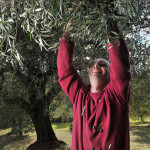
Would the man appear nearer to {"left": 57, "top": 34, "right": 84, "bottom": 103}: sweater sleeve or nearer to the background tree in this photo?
{"left": 57, "top": 34, "right": 84, "bottom": 103}: sweater sleeve

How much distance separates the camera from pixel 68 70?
2270mm

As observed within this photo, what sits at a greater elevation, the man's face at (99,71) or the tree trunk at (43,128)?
the man's face at (99,71)

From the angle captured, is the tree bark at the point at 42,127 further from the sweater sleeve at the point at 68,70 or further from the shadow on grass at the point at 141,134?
the sweater sleeve at the point at 68,70

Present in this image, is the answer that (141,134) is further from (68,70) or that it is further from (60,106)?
(68,70)

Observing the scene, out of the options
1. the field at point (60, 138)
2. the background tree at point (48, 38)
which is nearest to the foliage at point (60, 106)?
the background tree at point (48, 38)

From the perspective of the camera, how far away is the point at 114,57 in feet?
6.02

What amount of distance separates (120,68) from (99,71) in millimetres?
437

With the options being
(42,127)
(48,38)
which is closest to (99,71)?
(48,38)

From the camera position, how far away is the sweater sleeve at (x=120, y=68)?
1809 millimetres

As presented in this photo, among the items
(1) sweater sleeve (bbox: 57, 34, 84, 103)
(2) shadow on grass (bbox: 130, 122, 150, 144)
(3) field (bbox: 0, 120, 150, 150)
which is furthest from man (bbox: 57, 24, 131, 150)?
(2) shadow on grass (bbox: 130, 122, 150, 144)

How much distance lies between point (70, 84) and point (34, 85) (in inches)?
205

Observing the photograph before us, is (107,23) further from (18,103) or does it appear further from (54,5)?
(18,103)

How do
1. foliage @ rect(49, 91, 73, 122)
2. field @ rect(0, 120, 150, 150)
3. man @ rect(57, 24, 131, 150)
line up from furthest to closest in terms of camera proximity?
field @ rect(0, 120, 150, 150) < foliage @ rect(49, 91, 73, 122) < man @ rect(57, 24, 131, 150)

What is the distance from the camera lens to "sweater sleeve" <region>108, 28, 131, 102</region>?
5.93 ft
